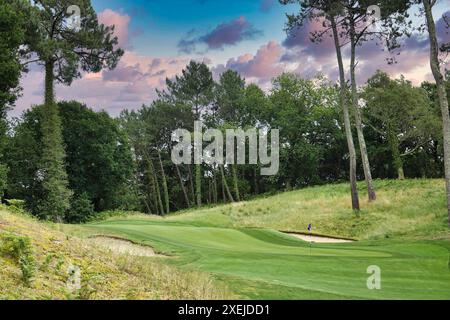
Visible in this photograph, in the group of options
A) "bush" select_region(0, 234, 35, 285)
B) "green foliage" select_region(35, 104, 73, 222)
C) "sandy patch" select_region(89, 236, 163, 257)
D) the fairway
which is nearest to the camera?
"bush" select_region(0, 234, 35, 285)

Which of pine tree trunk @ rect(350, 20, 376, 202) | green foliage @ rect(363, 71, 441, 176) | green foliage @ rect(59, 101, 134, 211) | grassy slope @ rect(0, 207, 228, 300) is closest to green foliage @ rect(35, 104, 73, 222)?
green foliage @ rect(59, 101, 134, 211)

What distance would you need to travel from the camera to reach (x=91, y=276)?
6.30m

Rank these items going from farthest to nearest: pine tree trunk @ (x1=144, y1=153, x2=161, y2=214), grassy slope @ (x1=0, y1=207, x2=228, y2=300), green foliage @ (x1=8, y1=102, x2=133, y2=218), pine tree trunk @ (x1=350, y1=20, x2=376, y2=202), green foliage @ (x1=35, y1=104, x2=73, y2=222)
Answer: pine tree trunk @ (x1=144, y1=153, x2=161, y2=214), green foliage @ (x1=8, y1=102, x2=133, y2=218), green foliage @ (x1=35, y1=104, x2=73, y2=222), pine tree trunk @ (x1=350, y1=20, x2=376, y2=202), grassy slope @ (x1=0, y1=207, x2=228, y2=300)

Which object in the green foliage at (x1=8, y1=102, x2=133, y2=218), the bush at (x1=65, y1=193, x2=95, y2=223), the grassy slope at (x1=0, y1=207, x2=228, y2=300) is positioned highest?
the green foliage at (x1=8, y1=102, x2=133, y2=218)

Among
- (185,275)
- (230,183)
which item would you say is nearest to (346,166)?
(230,183)

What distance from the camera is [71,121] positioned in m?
40.9

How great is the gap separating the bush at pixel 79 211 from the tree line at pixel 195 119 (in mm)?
104

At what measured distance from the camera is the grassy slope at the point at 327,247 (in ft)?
27.6

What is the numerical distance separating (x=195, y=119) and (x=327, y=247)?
159 feet

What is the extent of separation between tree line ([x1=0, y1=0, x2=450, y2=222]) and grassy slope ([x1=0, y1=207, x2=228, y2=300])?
16786mm

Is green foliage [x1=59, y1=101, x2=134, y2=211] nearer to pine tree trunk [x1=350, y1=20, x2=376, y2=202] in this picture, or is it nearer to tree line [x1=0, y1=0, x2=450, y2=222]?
tree line [x1=0, y1=0, x2=450, y2=222]

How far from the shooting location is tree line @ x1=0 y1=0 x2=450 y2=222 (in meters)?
28.3

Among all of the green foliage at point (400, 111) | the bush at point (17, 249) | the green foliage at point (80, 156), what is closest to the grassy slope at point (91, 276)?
the bush at point (17, 249)

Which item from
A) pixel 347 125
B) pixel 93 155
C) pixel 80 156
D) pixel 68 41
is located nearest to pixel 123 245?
pixel 347 125
